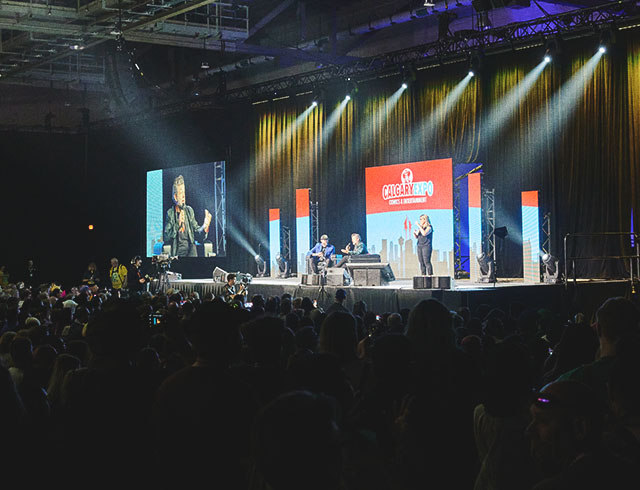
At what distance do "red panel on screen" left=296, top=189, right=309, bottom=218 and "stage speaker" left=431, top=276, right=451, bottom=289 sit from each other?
7781mm

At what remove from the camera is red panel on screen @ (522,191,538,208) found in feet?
53.1

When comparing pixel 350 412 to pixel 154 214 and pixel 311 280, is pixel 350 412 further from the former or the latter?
pixel 154 214

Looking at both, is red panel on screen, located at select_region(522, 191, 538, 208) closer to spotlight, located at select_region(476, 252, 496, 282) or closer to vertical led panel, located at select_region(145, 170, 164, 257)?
spotlight, located at select_region(476, 252, 496, 282)

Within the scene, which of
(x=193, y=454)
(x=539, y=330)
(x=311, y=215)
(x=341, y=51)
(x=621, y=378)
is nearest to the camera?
(x=621, y=378)

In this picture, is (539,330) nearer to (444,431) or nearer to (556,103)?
(444,431)

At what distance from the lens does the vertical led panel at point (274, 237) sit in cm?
2128

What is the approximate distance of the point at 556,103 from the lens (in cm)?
1606

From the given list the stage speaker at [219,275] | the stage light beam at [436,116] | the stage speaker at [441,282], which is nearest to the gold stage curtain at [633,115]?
the stage light beam at [436,116]

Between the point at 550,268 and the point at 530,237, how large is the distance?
1215 millimetres

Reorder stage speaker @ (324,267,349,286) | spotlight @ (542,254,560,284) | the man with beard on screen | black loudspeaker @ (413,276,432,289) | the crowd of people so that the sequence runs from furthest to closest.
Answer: the man with beard on screen
stage speaker @ (324,267,349,286)
spotlight @ (542,254,560,284)
black loudspeaker @ (413,276,432,289)
the crowd of people

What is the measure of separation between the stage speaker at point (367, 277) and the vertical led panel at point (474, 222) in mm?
2939

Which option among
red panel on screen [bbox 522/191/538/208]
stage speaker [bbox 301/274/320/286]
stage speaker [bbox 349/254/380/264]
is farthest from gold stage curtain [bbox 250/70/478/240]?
stage speaker [bbox 301/274/320/286]

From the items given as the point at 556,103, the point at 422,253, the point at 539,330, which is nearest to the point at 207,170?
the point at 422,253

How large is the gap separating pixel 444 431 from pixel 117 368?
3.87ft
